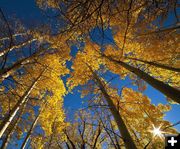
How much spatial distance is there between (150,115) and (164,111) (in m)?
1.80

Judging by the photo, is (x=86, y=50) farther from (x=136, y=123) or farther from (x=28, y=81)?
(x=136, y=123)

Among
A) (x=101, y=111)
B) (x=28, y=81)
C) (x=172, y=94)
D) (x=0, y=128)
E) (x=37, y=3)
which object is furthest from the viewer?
(x=28, y=81)

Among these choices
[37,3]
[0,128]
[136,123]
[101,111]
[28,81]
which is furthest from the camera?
[28,81]

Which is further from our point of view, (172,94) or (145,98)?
(145,98)

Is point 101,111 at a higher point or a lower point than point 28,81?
lower

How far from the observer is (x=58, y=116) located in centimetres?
1070

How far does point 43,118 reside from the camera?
34.9 ft

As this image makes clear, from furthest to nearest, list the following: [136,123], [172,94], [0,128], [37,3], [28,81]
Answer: [28,81]
[136,123]
[37,3]
[0,128]
[172,94]

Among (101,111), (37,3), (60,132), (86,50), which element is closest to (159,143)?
(101,111)

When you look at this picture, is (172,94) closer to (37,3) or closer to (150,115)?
(150,115)

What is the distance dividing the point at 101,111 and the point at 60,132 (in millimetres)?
3696

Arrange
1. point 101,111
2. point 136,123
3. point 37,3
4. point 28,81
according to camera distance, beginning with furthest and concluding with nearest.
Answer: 1. point 28,81
2. point 136,123
3. point 37,3
4. point 101,111

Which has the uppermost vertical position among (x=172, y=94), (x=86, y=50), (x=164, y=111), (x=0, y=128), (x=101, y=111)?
(x=86, y=50)

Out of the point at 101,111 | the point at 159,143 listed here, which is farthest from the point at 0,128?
the point at 159,143
